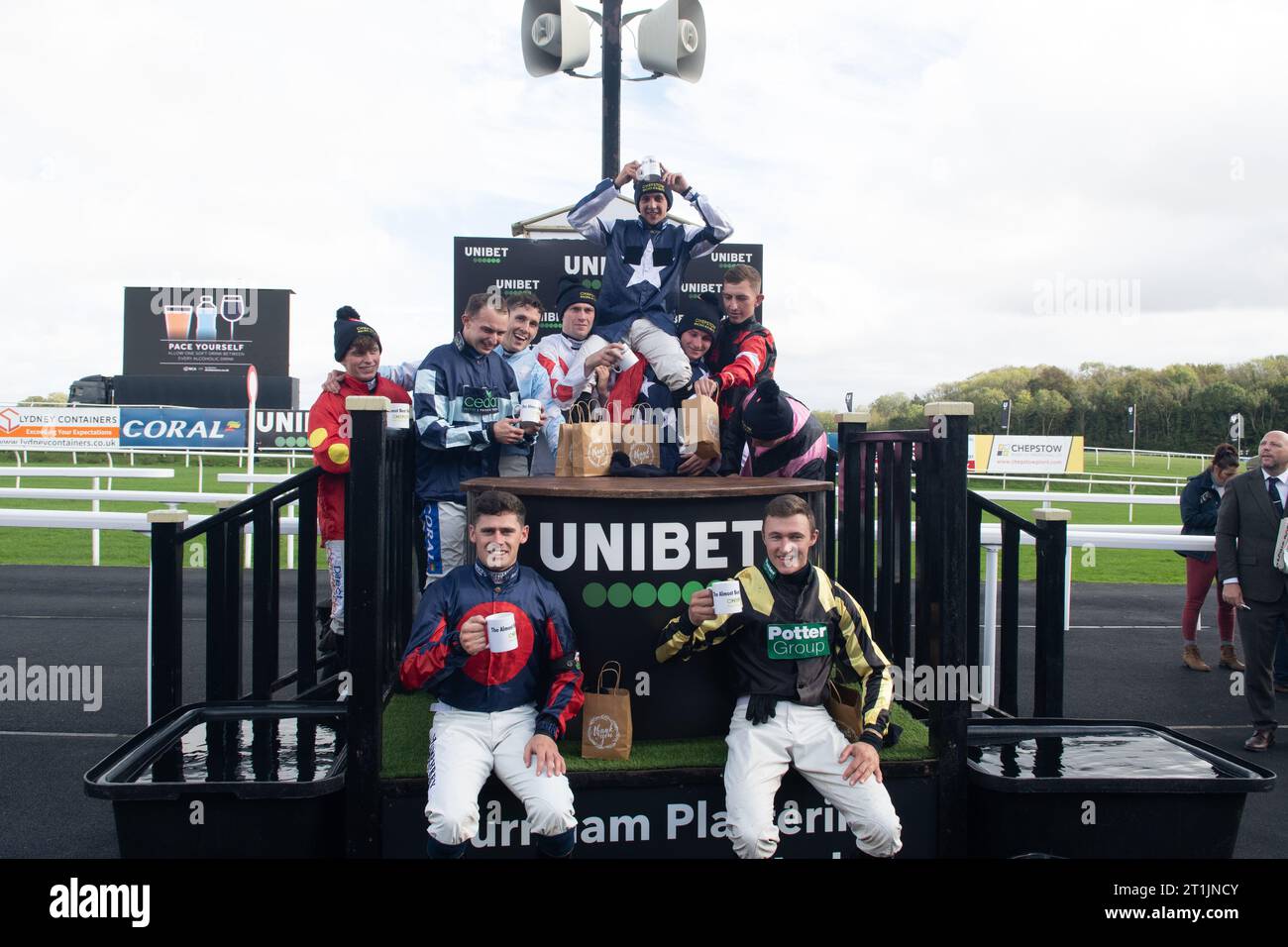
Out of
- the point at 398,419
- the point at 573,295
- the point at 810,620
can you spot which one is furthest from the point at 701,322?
the point at 810,620

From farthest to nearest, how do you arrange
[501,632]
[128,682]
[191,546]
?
[191,546], [128,682], [501,632]

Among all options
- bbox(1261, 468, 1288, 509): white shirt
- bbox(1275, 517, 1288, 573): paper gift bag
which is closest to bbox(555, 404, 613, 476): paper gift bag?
bbox(1275, 517, 1288, 573): paper gift bag

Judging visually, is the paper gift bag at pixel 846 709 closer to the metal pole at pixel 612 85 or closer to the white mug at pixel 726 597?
the white mug at pixel 726 597

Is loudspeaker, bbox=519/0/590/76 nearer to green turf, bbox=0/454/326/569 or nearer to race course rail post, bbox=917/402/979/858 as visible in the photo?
race course rail post, bbox=917/402/979/858

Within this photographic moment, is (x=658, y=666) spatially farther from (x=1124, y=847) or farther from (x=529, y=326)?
(x=529, y=326)

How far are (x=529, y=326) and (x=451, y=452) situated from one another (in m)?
1.13

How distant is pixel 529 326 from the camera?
550 cm

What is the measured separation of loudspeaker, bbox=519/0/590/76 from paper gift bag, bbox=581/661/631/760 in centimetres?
572

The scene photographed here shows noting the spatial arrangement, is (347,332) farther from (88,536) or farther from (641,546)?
(88,536)

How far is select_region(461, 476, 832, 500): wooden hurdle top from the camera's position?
3568 millimetres

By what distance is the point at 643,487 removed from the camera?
3627mm

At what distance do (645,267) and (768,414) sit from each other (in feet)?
5.29
